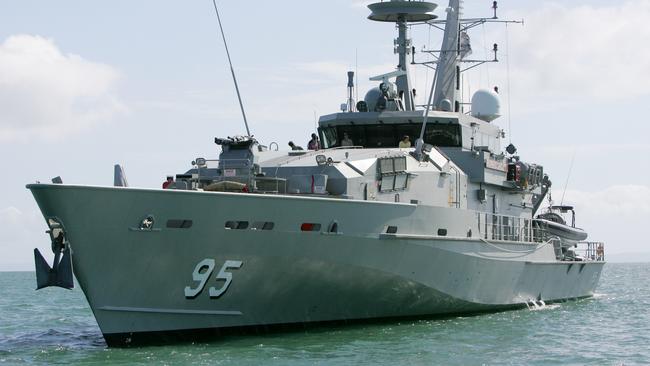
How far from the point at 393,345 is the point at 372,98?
8.30 m

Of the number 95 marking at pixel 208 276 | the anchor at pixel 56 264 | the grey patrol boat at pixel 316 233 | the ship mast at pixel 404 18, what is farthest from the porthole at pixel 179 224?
the ship mast at pixel 404 18

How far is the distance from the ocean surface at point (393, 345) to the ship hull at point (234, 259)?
44 cm

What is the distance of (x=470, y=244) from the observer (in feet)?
70.3

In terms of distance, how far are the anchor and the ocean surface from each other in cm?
121

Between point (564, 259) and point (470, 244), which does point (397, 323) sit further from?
point (564, 259)

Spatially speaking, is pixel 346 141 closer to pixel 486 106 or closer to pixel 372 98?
pixel 372 98

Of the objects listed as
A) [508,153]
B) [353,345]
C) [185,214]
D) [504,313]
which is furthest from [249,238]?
[508,153]

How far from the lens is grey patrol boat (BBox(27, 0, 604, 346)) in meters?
16.2

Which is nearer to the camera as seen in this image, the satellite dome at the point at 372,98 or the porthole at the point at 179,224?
the porthole at the point at 179,224

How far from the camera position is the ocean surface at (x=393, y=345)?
52.1 feet

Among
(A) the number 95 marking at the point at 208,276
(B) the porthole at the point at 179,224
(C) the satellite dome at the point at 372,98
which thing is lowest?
(A) the number 95 marking at the point at 208,276

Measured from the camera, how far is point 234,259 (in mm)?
16734

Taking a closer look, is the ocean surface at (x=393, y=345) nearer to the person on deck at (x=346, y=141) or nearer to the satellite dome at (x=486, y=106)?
the person on deck at (x=346, y=141)

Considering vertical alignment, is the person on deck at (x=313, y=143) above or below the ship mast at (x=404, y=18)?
below
